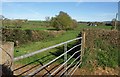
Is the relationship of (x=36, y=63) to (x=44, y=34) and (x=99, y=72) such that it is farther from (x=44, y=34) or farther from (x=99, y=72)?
(x=44, y=34)

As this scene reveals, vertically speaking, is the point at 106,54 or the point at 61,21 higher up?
the point at 61,21

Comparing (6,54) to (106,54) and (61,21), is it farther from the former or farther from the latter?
(61,21)

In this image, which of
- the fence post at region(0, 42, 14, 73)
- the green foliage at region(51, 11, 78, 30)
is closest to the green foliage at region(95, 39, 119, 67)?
the fence post at region(0, 42, 14, 73)

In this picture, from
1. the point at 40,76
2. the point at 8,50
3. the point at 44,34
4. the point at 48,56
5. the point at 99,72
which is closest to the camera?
the point at 8,50

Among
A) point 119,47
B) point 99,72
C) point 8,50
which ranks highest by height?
point 8,50

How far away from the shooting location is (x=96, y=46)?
1102 centimetres

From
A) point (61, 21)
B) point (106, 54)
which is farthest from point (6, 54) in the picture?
point (61, 21)

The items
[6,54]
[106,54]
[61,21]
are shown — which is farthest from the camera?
[61,21]

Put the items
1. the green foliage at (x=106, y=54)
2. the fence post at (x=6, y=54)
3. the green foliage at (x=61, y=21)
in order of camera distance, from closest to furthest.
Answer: the fence post at (x=6, y=54) < the green foliage at (x=106, y=54) < the green foliage at (x=61, y=21)

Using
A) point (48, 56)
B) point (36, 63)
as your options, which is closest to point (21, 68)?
point (36, 63)

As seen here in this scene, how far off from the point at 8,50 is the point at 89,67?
4561 mm

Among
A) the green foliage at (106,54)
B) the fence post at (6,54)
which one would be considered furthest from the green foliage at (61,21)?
the fence post at (6,54)

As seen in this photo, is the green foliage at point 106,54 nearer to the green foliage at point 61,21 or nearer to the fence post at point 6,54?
the fence post at point 6,54

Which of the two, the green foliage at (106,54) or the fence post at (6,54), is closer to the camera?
the fence post at (6,54)
